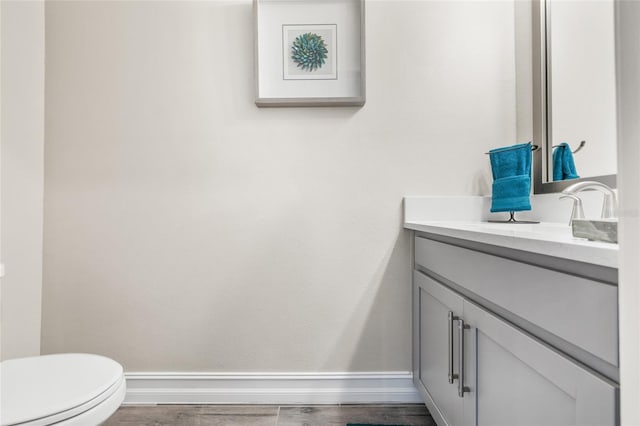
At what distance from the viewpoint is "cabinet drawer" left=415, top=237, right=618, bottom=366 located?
0.53 metres

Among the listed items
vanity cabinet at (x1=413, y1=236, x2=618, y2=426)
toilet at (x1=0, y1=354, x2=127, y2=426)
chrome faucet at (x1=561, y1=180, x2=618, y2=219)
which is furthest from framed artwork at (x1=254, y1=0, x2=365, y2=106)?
toilet at (x1=0, y1=354, x2=127, y2=426)

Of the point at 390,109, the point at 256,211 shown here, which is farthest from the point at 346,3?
the point at 256,211

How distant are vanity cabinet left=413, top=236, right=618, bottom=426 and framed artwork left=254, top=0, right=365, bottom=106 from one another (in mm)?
766

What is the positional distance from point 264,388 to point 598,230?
1.40 m

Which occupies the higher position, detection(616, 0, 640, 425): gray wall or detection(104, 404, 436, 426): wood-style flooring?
detection(616, 0, 640, 425): gray wall

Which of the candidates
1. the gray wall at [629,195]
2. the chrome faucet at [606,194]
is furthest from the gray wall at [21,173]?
the chrome faucet at [606,194]

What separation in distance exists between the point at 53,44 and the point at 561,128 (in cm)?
210

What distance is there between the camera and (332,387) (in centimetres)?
157

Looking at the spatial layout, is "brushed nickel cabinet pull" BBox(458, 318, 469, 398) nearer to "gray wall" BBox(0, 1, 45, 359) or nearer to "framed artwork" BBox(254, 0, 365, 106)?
"framed artwork" BBox(254, 0, 365, 106)

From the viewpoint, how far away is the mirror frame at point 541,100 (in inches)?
56.2

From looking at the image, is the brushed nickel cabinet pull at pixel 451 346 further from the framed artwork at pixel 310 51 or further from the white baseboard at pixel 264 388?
the framed artwork at pixel 310 51

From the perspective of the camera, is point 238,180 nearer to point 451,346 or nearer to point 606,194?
point 451,346

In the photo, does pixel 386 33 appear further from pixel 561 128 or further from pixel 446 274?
pixel 446 274

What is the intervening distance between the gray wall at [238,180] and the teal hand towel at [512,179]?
0.17 metres
